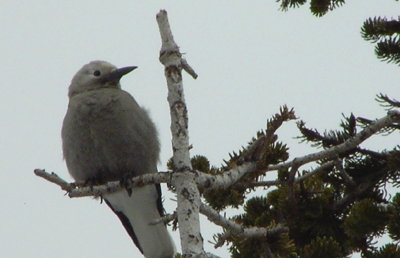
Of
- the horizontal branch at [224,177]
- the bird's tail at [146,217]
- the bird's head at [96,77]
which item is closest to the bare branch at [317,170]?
the horizontal branch at [224,177]

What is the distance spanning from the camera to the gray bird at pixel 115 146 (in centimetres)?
347

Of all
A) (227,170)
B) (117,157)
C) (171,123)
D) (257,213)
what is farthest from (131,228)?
(171,123)

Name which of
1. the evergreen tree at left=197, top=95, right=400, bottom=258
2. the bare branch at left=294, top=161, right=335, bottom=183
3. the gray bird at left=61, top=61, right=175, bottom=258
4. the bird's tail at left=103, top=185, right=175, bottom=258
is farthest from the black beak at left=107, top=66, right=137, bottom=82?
the bare branch at left=294, top=161, right=335, bottom=183

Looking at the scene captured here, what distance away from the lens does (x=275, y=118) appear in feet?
7.09

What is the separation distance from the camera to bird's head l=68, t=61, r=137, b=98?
422cm

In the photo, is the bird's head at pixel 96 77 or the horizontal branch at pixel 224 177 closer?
the horizontal branch at pixel 224 177

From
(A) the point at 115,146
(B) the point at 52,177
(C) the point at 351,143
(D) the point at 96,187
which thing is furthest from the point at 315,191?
(A) the point at 115,146

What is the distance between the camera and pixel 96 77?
434cm

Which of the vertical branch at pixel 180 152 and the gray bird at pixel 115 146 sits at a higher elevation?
the gray bird at pixel 115 146

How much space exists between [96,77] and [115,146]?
1.08 meters

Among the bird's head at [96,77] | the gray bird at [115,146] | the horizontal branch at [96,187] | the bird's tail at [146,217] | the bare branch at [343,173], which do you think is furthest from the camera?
the bird's head at [96,77]

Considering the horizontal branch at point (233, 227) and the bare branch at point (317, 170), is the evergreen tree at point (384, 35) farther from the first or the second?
the horizontal branch at point (233, 227)

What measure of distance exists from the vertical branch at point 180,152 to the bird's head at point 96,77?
6.41 ft

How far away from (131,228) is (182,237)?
251 centimetres
